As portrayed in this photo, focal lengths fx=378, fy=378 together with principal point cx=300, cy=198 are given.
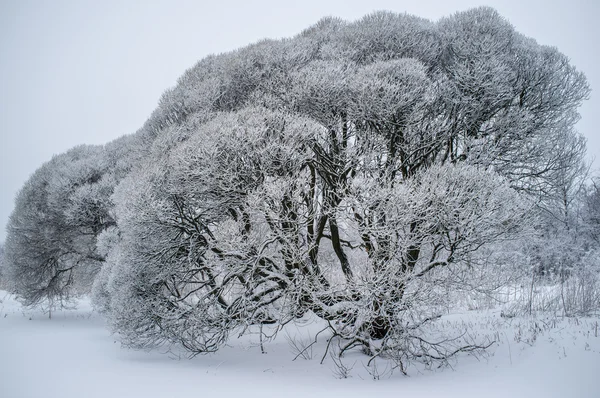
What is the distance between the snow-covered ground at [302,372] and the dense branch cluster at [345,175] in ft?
2.04

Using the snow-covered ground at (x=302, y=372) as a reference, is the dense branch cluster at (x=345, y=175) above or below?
above

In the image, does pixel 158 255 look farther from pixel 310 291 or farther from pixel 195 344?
pixel 310 291

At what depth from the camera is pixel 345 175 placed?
8.47 metres

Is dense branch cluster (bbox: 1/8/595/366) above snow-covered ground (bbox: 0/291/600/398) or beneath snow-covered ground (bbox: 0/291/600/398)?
above

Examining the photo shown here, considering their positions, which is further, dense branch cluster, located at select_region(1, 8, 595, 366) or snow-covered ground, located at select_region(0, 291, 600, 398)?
dense branch cluster, located at select_region(1, 8, 595, 366)

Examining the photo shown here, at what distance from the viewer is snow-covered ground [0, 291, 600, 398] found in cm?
621

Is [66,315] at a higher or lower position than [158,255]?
lower

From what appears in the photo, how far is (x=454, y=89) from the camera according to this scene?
9.18 metres

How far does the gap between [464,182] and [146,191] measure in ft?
21.6

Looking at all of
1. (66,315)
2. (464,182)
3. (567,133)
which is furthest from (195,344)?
(66,315)

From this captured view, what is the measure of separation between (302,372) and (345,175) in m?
4.30

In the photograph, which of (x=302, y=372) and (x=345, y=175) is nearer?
(x=302, y=372)

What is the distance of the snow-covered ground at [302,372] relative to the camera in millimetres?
6211

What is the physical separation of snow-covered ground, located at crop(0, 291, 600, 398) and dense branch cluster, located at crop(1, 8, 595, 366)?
24.5 inches
